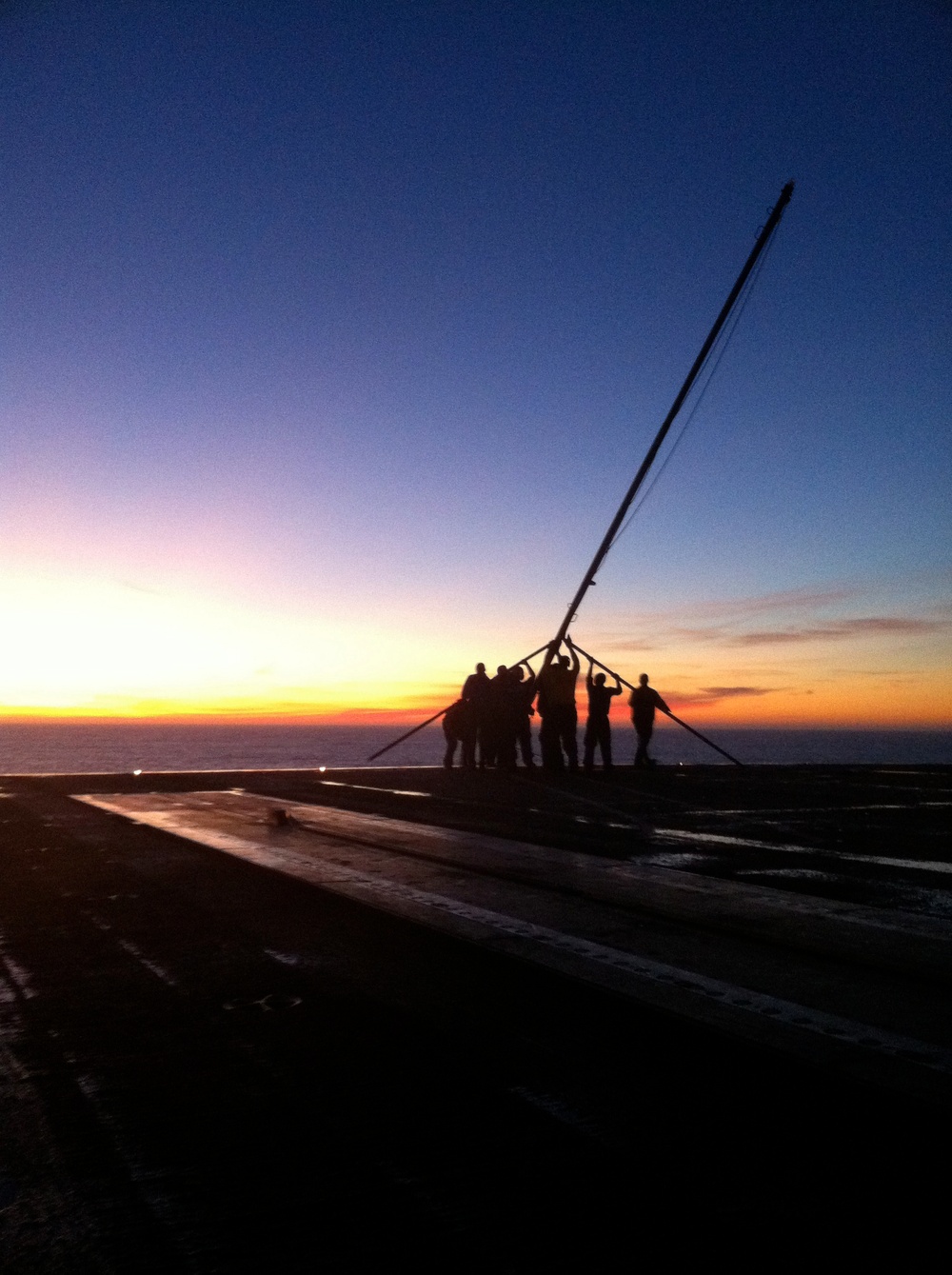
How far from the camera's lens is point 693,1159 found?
2977 millimetres

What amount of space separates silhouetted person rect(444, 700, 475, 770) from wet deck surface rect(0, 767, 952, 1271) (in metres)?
13.8

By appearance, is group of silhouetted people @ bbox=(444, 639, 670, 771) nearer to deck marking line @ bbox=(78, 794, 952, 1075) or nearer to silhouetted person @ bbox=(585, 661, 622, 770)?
silhouetted person @ bbox=(585, 661, 622, 770)

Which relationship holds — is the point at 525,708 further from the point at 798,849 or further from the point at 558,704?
the point at 798,849

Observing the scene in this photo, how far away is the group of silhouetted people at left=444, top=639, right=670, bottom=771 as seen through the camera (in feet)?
68.5

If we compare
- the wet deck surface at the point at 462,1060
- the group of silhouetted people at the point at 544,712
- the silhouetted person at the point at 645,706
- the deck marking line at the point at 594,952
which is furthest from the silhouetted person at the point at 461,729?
the wet deck surface at the point at 462,1060

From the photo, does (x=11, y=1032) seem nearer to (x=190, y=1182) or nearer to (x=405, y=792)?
(x=190, y=1182)

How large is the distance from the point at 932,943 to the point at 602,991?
2327mm

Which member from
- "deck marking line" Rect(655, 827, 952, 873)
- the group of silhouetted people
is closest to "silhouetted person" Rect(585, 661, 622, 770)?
the group of silhouetted people

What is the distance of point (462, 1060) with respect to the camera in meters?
3.86

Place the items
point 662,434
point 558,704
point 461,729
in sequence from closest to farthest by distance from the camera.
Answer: point 558,704, point 461,729, point 662,434

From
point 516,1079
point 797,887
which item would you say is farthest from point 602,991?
point 797,887

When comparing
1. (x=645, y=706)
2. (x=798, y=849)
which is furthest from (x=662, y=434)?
(x=798, y=849)

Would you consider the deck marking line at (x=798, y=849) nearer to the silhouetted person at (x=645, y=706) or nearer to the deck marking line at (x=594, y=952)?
the deck marking line at (x=594, y=952)

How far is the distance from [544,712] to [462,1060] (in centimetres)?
1712
